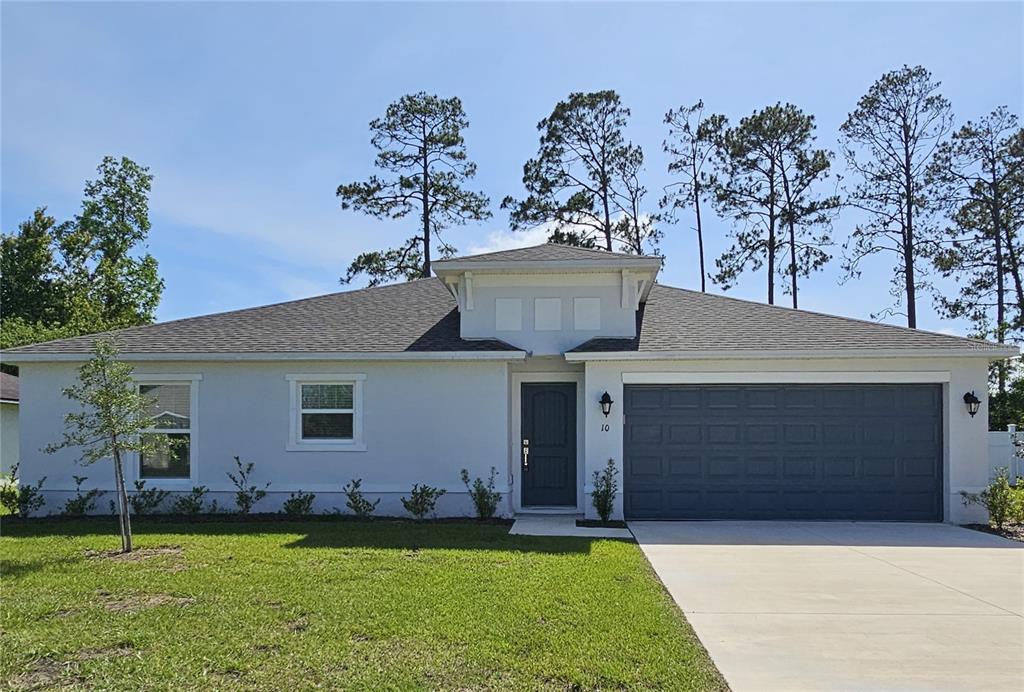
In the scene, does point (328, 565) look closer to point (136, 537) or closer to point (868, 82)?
point (136, 537)

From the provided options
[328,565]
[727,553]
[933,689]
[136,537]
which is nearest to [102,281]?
[136,537]

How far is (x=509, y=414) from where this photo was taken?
11.7m

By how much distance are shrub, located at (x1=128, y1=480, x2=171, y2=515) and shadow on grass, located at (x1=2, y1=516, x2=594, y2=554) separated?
0.41m

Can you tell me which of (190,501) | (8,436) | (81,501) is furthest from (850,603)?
(8,436)

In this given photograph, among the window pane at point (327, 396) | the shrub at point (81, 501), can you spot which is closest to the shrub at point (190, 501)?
the shrub at point (81, 501)

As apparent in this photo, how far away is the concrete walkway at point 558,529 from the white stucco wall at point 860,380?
0.63 meters

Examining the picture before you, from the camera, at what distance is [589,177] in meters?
25.7

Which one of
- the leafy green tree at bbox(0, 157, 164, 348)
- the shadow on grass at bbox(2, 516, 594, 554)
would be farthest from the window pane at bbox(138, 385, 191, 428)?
the leafy green tree at bbox(0, 157, 164, 348)

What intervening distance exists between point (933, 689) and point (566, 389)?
317 inches

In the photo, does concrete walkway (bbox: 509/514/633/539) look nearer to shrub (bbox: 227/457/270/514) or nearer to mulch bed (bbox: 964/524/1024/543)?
shrub (bbox: 227/457/270/514)

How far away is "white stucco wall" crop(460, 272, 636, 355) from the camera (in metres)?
12.0

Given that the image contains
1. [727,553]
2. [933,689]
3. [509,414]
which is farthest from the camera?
[509,414]

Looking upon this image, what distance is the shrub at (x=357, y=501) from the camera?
11109mm

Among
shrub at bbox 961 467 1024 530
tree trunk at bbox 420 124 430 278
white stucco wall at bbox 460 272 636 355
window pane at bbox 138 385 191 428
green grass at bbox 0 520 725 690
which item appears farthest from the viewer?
tree trunk at bbox 420 124 430 278
